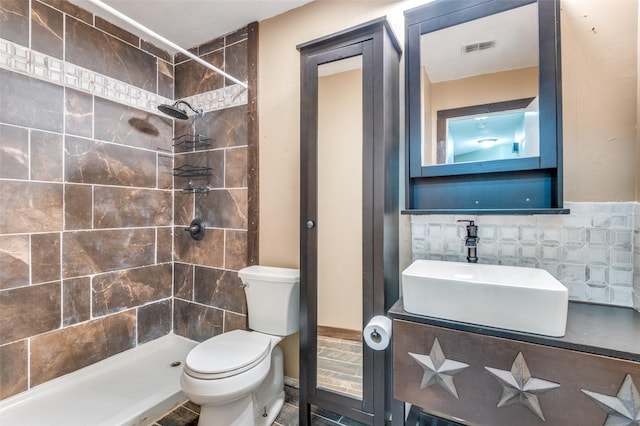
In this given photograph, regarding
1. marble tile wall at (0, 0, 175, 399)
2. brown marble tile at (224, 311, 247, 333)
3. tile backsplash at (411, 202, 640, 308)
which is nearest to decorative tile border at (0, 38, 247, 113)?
marble tile wall at (0, 0, 175, 399)

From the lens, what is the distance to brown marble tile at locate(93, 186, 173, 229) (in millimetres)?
1944

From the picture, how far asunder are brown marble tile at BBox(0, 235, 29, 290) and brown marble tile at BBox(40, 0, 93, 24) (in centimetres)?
135

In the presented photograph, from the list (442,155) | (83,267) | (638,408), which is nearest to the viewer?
(638,408)

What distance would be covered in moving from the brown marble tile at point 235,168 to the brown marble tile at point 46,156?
37.3 inches

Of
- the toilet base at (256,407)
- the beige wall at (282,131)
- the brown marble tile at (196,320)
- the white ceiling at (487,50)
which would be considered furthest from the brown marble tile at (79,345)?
the white ceiling at (487,50)

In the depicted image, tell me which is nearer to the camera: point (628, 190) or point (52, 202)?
point (628, 190)

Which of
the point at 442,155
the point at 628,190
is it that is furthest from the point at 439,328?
the point at 628,190

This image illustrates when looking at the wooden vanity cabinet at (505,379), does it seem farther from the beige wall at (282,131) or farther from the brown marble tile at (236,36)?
the brown marble tile at (236,36)

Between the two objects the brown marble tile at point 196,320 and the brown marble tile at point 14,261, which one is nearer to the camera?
the brown marble tile at point 14,261

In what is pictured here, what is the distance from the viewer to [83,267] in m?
1.86

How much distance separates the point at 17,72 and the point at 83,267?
45.0 inches

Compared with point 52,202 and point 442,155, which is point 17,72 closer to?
point 52,202

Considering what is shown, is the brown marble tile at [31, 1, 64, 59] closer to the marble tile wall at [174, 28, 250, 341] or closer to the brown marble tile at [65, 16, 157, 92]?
the brown marble tile at [65, 16, 157, 92]

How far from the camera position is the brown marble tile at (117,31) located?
1.94m
